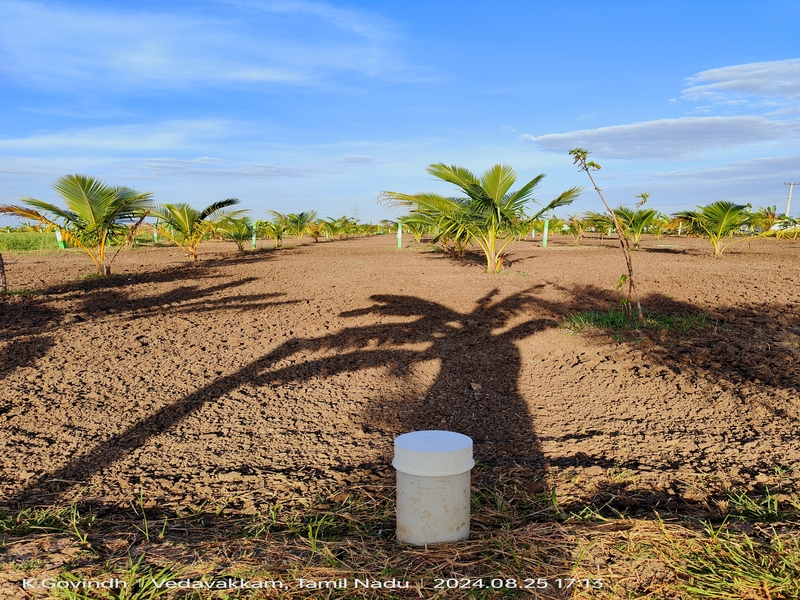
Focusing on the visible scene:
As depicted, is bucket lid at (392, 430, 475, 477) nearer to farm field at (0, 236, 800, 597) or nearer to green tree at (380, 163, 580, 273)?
farm field at (0, 236, 800, 597)

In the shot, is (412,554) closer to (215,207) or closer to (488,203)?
(488,203)

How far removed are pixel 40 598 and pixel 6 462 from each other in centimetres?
159

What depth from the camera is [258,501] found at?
2518 millimetres

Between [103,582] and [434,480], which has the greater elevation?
[434,480]

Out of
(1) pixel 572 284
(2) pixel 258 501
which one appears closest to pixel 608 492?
(2) pixel 258 501

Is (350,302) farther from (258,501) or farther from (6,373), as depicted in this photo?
(258,501)

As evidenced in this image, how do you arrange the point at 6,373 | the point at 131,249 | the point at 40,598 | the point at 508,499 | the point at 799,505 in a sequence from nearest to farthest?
1. the point at 40,598
2. the point at 799,505
3. the point at 508,499
4. the point at 6,373
5. the point at 131,249

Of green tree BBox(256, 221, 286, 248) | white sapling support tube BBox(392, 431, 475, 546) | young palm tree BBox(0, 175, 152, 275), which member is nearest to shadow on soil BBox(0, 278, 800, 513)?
white sapling support tube BBox(392, 431, 475, 546)

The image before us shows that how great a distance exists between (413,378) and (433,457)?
2708mm

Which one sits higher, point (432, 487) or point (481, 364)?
point (432, 487)

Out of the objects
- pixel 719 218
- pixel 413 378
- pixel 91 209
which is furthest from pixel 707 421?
pixel 719 218

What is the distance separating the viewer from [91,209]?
10523 mm

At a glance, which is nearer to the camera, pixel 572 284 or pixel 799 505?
pixel 799 505

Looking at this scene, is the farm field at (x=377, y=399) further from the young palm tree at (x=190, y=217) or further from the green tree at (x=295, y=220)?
the green tree at (x=295, y=220)
